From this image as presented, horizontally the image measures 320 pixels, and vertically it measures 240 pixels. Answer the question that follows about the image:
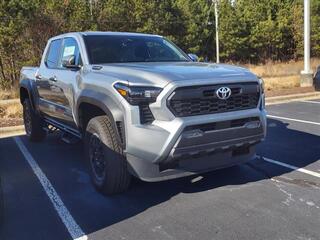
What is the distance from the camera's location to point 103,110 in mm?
4891

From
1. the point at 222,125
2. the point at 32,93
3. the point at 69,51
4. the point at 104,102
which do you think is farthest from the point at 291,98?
the point at 104,102

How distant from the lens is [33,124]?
27.0ft

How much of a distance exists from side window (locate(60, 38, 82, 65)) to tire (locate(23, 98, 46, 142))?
1.93 m

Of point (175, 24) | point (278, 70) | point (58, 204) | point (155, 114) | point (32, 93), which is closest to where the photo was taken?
point (155, 114)

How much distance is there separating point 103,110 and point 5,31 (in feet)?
58.6

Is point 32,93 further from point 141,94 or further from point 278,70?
point 278,70

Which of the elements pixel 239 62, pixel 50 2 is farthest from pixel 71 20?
pixel 239 62

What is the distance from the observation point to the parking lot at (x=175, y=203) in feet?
13.6

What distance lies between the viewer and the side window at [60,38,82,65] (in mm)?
5832

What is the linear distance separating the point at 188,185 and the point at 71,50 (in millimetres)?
2450

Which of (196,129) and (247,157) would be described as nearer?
(196,129)

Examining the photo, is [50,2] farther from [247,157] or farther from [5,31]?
[247,157]

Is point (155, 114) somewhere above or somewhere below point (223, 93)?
below

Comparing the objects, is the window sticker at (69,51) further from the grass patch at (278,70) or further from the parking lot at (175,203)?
the grass patch at (278,70)
